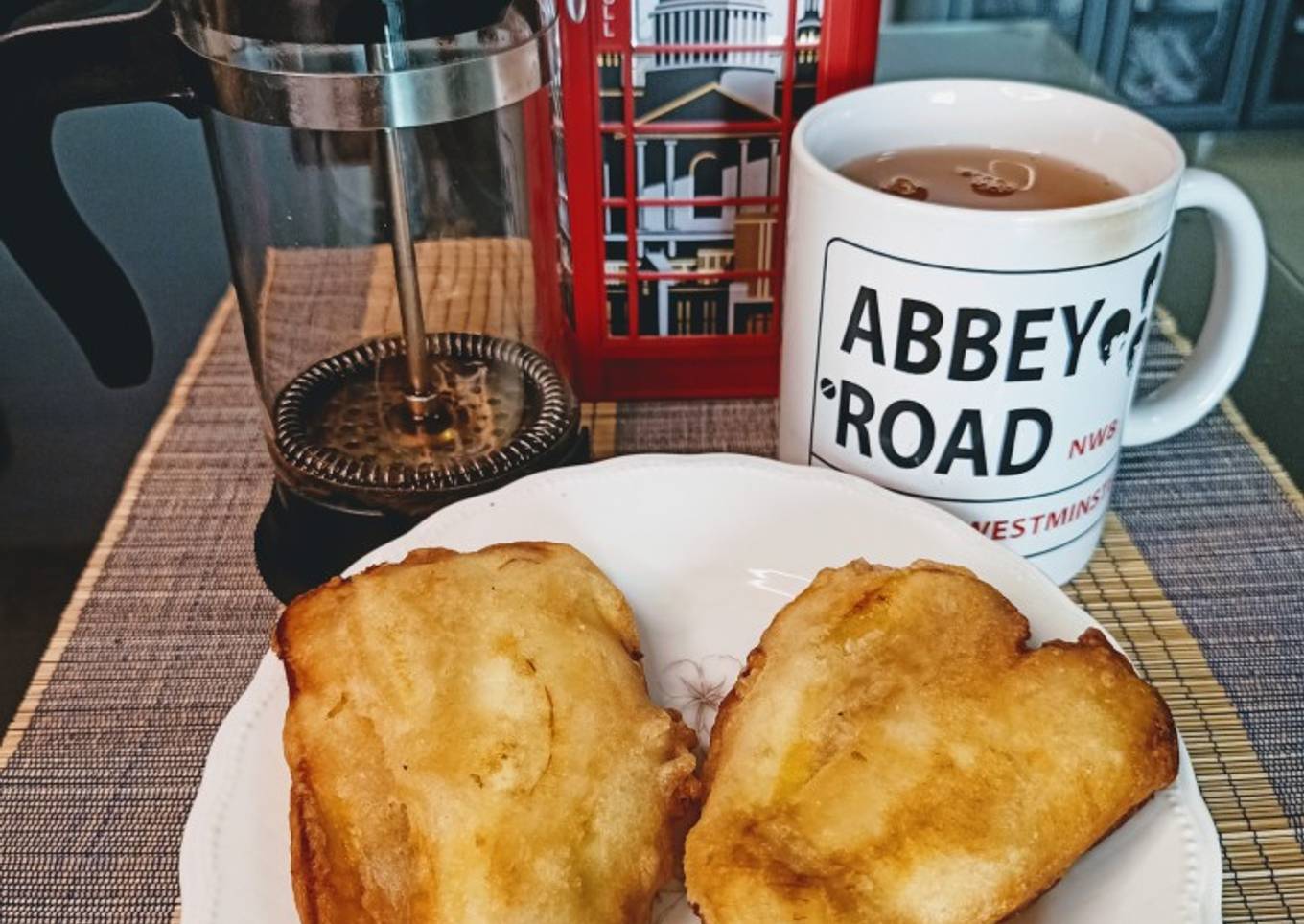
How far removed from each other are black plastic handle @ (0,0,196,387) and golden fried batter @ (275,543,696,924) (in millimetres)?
218

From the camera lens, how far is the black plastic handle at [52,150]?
1.64ft

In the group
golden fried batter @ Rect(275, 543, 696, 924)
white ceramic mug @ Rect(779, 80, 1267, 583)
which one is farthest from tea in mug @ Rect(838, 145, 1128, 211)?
golden fried batter @ Rect(275, 543, 696, 924)

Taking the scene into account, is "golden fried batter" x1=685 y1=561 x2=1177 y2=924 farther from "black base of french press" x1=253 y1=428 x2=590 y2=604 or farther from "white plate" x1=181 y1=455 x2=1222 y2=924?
"black base of french press" x1=253 y1=428 x2=590 y2=604

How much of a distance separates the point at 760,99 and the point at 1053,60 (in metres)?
0.46

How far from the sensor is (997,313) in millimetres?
493

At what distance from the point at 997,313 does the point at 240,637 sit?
377 mm

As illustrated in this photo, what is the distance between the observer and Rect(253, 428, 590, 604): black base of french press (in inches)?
22.6

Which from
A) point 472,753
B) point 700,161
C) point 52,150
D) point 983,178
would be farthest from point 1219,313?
point 52,150

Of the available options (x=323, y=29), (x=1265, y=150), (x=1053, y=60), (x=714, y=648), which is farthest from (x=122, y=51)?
(x=1265, y=150)

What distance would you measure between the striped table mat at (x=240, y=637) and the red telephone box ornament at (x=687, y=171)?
1.6 inches

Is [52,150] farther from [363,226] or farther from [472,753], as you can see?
[472,753]

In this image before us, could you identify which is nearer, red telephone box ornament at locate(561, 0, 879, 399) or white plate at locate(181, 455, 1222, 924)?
white plate at locate(181, 455, 1222, 924)

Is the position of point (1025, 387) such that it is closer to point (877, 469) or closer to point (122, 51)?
point (877, 469)

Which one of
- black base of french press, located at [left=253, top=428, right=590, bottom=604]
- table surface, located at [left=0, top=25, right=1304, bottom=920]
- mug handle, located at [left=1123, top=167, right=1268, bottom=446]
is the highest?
mug handle, located at [left=1123, top=167, right=1268, bottom=446]
